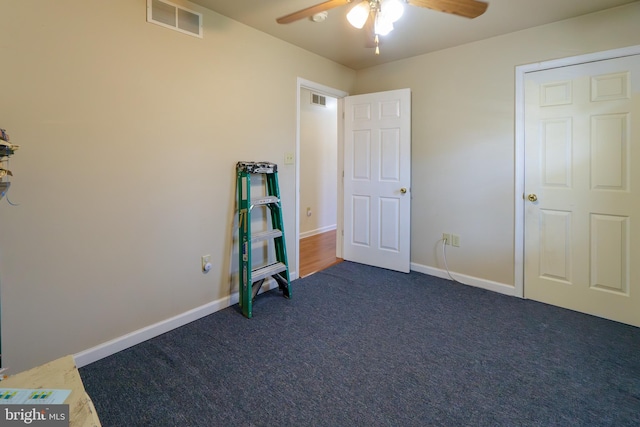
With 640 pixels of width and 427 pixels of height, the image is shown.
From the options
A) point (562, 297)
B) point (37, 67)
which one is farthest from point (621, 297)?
point (37, 67)

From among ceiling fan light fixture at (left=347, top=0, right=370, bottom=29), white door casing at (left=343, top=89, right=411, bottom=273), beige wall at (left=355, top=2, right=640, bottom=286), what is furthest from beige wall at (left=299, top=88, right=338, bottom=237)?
ceiling fan light fixture at (left=347, top=0, right=370, bottom=29)

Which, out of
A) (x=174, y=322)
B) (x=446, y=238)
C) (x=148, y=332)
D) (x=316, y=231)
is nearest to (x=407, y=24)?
(x=446, y=238)

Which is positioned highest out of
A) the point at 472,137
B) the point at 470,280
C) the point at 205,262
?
the point at 472,137

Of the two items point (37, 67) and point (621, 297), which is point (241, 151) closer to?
point (37, 67)

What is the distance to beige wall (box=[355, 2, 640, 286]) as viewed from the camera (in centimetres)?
268

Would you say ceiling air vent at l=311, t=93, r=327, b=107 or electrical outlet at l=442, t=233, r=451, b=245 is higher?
ceiling air vent at l=311, t=93, r=327, b=107

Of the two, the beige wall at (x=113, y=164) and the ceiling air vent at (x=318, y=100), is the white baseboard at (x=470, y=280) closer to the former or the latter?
the beige wall at (x=113, y=164)

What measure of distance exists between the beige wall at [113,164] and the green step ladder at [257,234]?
125mm

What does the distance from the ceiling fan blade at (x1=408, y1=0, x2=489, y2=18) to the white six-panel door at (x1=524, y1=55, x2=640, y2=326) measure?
1.49 metres

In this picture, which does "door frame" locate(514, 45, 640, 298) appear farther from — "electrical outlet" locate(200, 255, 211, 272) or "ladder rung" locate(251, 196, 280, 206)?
"electrical outlet" locate(200, 255, 211, 272)

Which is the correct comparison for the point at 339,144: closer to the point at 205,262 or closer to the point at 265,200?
the point at 265,200

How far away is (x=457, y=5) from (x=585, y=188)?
1910mm

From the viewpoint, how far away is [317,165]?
544 cm

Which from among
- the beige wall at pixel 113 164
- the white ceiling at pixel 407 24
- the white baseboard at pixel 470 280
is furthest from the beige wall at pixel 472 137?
the beige wall at pixel 113 164
